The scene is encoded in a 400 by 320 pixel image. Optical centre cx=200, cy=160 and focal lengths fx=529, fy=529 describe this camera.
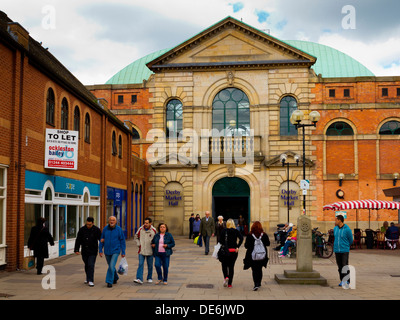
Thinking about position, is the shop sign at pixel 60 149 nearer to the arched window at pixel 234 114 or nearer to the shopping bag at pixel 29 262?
the shopping bag at pixel 29 262

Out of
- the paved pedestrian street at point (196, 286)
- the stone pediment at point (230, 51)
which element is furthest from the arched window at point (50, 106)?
the stone pediment at point (230, 51)

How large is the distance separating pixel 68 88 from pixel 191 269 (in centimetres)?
866

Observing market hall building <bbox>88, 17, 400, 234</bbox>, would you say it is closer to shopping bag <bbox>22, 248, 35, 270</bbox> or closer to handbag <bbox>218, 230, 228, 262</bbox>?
shopping bag <bbox>22, 248, 35, 270</bbox>

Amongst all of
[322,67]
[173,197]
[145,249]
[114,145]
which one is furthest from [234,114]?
[145,249]

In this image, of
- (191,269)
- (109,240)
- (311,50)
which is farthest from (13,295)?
(311,50)

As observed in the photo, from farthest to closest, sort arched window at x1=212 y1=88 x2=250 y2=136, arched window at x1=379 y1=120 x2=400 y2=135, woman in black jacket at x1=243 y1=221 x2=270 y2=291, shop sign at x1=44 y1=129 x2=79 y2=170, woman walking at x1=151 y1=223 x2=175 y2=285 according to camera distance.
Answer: arched window at x1=212 y1=88 x2=250 y2=136
arched window at x1=379 y1=120 x2=400 y2=135
shop sign at x1=44 y1=129 x2=79 y2=170
woman walking at x1=151 y1=223 x2=175 y2=285
woman in black jacket at x1=243 y1=221 x2=270 y2=291

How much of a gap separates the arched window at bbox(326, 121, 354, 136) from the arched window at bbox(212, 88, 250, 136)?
5.60 metres

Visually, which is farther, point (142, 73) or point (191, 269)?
point (142, 73)

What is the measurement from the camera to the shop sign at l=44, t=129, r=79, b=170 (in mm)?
17984

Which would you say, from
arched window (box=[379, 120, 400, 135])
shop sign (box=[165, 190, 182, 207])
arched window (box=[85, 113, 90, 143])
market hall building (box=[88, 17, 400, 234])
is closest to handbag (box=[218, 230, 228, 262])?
arched window (box=[85, 113, 90, 143])

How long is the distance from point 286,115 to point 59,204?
19.8 meters

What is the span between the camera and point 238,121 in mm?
35969

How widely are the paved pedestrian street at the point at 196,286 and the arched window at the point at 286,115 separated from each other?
17.6 metres

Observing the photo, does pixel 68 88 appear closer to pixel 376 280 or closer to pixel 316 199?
pixel 376 280
